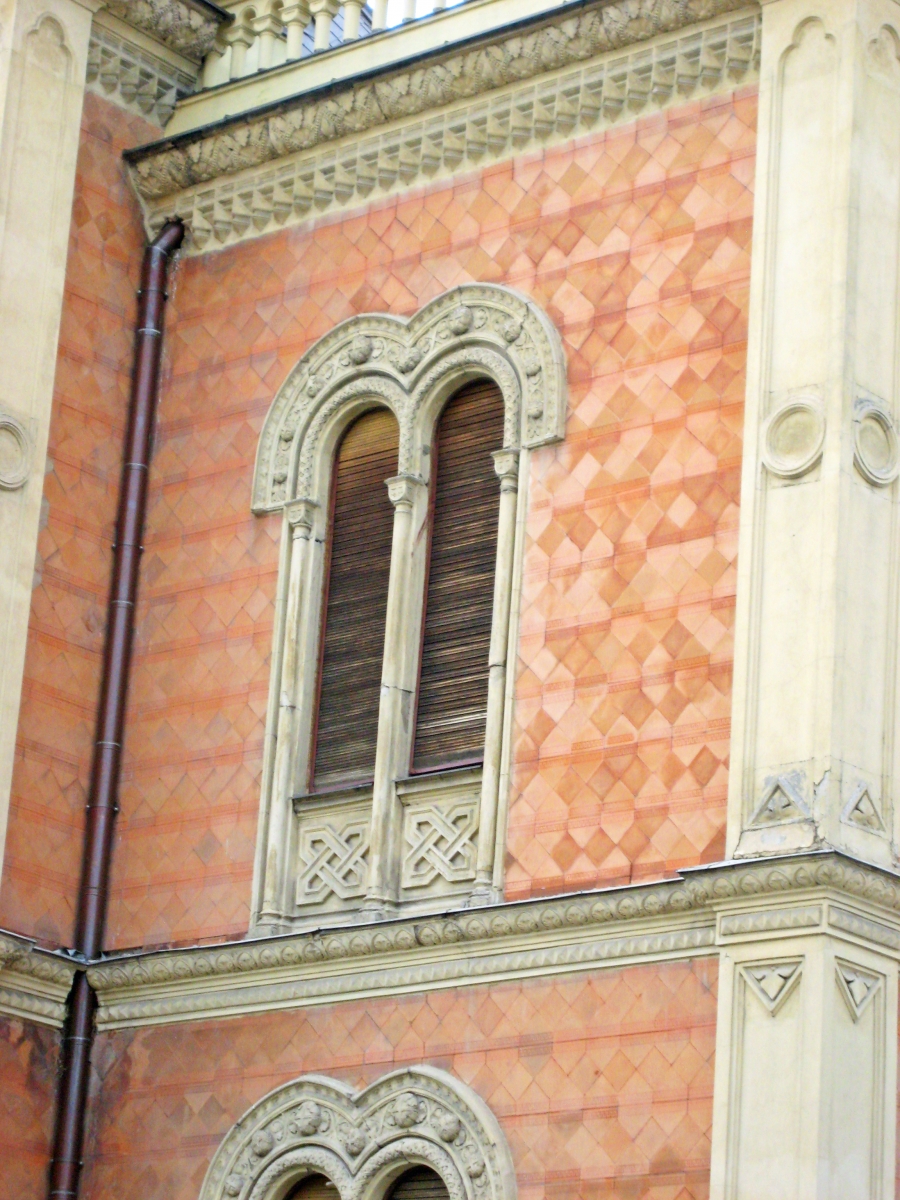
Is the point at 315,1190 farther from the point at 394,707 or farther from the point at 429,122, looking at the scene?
the point at 429,122

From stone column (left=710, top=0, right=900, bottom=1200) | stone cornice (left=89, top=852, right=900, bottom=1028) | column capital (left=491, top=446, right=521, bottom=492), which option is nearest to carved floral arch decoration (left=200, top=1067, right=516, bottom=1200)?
stone cornice (left=89, top=852, right=900, bottom=1028)

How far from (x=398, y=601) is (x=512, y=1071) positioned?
3053mm

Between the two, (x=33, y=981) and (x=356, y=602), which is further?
(x=356, y=602)

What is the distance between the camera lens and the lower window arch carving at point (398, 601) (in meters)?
16.7

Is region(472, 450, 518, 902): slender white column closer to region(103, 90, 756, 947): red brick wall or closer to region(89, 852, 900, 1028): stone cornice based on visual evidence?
region(103, 90, 756, 947): red brick wall

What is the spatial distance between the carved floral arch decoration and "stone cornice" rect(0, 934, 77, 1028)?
5.03ft

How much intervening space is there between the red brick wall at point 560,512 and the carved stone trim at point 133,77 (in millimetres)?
1282

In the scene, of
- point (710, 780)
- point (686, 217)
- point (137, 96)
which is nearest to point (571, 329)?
point (686, 217)

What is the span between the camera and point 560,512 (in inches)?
653

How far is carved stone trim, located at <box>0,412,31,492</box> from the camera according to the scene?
706 inches

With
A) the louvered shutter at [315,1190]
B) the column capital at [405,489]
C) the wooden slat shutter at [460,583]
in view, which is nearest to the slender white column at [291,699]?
the column capital at [405,489]

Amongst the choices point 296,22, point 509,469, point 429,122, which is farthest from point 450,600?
point 296,22

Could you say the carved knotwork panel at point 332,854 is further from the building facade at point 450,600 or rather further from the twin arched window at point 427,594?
the twin arched window at point 427,594

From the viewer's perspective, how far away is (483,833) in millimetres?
16266
